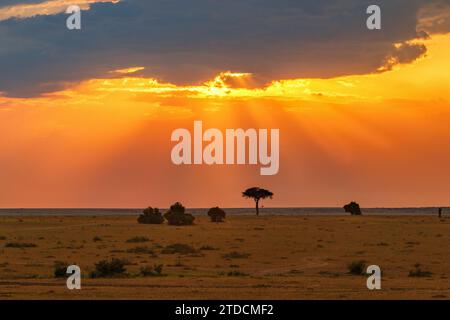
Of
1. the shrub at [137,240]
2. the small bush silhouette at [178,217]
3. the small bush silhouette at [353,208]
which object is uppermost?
the small bush silhouette at [353,208]

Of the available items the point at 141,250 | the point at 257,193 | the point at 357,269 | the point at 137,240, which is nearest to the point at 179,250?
the point at 141,250

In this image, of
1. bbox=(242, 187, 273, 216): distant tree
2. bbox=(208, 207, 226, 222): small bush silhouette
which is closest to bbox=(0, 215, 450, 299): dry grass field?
bbox=(208, 207, 226, 222): small bush silhouette

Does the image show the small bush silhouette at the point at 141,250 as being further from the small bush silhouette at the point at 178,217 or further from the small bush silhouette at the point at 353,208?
the small bush silhouette at the point at 353,208

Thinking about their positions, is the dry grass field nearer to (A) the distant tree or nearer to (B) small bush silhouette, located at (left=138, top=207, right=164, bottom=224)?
(B) small bush silhouette, located at (left=138, top=207, right=164, bottom=224)

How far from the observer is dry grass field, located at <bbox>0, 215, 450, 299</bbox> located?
30.4 m

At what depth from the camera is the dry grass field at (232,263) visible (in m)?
30.4

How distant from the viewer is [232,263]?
45844 mm

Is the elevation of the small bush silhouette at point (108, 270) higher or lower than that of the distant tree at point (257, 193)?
lower

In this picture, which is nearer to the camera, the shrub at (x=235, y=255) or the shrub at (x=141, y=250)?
the shrub at (x=235, y=255)

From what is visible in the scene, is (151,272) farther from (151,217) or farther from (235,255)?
(151,217)

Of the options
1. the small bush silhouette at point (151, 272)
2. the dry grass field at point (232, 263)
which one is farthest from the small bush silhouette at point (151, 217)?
the small bush silhouette at point (151, 272)
